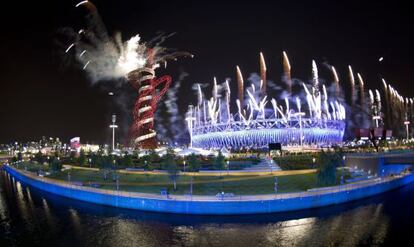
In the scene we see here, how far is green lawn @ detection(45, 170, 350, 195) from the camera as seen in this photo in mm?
36375

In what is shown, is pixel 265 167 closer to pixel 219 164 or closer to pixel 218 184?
pixel 219 164

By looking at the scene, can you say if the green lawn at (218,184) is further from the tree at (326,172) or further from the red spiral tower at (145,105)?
the red spiral tower at (145,105)

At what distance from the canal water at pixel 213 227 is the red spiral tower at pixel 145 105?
3707 centimetres

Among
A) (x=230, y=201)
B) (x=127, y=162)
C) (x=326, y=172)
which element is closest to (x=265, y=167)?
(x=326, y=172)

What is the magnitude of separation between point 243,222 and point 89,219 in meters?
12.1

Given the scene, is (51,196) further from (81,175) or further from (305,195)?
(305,195)

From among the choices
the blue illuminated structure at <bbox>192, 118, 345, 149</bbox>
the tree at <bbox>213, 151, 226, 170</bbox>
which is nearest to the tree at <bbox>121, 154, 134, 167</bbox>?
the tree at <bbox>213, 151, 226, 170</bbox>

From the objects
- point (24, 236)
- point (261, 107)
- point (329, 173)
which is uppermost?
point (261, 107)

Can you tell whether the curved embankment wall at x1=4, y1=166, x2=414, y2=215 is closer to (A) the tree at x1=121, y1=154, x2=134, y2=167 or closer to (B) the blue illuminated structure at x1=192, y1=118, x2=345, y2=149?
(A) the tree at x1=121, y1=154, x2=134, y2=167

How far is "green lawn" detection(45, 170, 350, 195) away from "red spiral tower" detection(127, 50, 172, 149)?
28311mm

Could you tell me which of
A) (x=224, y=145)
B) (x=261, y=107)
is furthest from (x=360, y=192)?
(x=224, y=145)

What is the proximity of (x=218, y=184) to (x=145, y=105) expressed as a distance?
39285 millimetres

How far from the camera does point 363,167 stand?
46312mm

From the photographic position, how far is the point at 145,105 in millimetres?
74875
